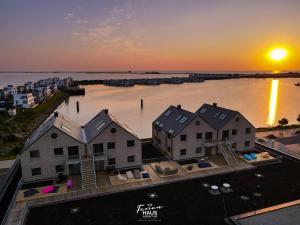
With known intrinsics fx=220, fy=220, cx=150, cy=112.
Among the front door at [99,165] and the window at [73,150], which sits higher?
the window at [73,150]

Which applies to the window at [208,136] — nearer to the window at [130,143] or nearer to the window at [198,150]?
the window at [198,150]

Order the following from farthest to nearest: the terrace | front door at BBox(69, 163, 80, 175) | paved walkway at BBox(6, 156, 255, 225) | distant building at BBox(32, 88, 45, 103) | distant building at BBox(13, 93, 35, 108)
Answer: distant building at BBox(32, 88, 45, 103) → distant building at BBox(13, 93, 35, 108) → front door at BBox(69, 163, 80, 175) → paved walkway at BBox(6, 156, 255, 225) → the terrace

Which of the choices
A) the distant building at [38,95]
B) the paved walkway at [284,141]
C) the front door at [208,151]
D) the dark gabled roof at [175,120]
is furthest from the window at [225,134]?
the distant building at [38,95]

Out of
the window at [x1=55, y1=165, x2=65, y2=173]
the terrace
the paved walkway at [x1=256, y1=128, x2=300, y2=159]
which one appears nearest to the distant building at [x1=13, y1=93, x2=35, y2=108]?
the window at [x1=55, y1=165, x2=65, y2=173]

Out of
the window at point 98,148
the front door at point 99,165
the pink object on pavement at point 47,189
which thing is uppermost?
the window at point 98,148

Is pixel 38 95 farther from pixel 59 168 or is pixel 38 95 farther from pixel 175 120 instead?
pixel 175 120

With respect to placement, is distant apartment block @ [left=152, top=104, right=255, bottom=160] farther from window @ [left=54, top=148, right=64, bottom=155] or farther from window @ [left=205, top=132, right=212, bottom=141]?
window @ [left=54, top=148, right=64, bottom=155]
